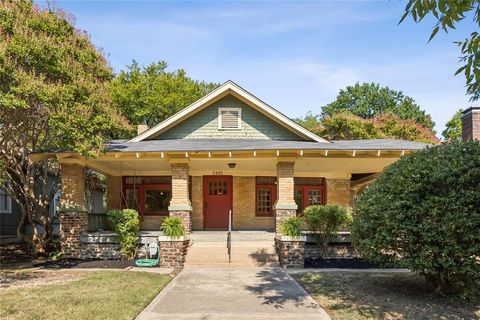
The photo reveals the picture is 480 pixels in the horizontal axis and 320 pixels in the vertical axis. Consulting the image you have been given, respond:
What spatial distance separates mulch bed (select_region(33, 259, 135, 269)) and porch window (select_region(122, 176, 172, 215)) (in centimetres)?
540

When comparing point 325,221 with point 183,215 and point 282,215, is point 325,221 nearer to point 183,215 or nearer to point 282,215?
point 282,215

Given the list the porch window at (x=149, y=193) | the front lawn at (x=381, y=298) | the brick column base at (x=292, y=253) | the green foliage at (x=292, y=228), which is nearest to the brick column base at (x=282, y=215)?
the green foliage at (x=292, y=228)

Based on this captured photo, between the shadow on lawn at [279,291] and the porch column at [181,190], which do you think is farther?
the porch column at [181,190]

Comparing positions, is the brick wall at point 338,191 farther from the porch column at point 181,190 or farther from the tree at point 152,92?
the tree at point 152,92

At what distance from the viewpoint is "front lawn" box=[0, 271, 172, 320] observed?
6.52 meters

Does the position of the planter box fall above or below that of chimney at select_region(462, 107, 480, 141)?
below

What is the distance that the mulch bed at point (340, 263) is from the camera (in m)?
11.5

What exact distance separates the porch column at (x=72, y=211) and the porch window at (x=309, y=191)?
29.8 feet

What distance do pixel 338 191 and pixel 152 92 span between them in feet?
68.7

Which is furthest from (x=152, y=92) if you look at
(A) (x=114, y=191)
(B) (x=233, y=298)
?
(B) (x=233, y=298)

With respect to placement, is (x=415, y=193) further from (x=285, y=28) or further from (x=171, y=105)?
(x=171, y=105)

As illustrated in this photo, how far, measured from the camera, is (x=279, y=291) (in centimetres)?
834

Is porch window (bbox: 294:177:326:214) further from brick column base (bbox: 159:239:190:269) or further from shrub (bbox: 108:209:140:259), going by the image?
Result: shrub (bbox: 108:209:140:259)

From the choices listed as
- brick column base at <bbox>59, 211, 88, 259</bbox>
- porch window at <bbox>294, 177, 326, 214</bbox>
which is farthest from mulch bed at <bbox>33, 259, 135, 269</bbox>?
porch window at <bbox>294, 177, 326, 214</bbox>
